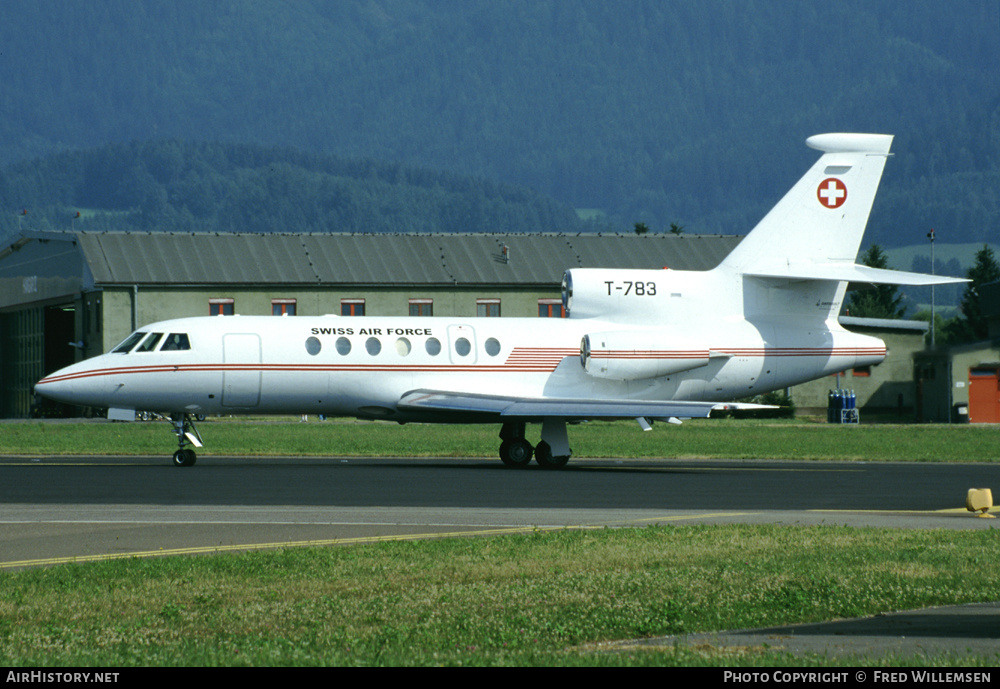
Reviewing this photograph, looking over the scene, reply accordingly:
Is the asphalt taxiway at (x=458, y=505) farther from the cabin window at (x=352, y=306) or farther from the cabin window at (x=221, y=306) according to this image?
the cabin window at (x=352, y=306)

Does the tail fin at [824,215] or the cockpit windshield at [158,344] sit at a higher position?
the tail fin at [824,215]

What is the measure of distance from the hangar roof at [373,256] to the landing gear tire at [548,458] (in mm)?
39023

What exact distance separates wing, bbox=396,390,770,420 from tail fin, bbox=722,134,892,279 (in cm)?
485

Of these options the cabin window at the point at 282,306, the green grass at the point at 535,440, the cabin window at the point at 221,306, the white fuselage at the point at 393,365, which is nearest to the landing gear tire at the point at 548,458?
the white fuselage at the point at 393,365

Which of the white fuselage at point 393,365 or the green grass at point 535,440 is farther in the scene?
the green grass at point 535,440

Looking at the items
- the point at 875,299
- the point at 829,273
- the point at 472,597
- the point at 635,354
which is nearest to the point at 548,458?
the point at 635,354

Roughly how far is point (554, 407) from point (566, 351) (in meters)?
2.87

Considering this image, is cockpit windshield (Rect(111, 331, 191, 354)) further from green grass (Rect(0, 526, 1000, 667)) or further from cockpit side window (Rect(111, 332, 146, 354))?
green grass (Rect(0, 526, 1000, 667))

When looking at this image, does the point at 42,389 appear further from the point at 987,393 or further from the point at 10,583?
the point at 987,393

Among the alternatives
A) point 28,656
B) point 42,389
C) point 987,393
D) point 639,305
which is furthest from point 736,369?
point 987,393

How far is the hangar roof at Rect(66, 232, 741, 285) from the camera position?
66.3 metres

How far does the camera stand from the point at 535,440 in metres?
40.4

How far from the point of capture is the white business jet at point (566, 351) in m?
28.9

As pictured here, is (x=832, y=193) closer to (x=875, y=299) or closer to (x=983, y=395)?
(x=983, y=395)
